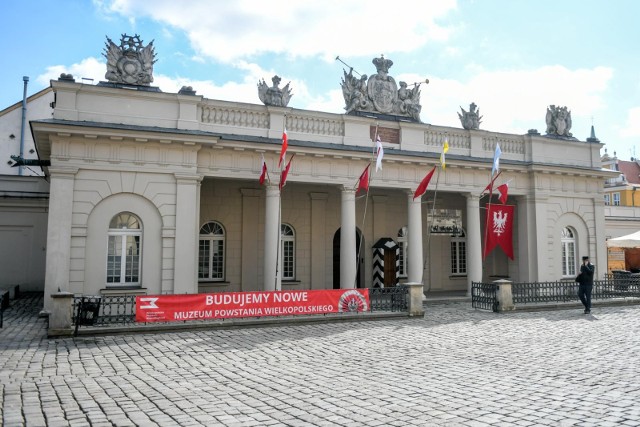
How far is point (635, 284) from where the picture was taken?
22219 mm

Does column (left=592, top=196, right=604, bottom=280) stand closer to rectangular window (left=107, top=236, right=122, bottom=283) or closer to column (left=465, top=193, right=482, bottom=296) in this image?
column (left=465, top=193, right=482, bottom=296)

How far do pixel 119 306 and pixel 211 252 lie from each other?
741 centimetres

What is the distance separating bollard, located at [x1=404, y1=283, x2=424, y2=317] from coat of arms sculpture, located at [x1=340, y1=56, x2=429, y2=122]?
8368 millimetres

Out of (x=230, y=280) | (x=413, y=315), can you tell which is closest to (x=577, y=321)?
(x=413, y=315)

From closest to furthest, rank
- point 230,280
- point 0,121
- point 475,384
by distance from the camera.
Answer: point 475,384
point 230,280
point 0,121

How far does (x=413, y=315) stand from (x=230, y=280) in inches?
339

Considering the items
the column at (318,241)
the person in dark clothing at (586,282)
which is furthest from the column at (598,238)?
the column at (318,241)

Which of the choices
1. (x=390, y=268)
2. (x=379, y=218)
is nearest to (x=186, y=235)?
(x=390, y=268)

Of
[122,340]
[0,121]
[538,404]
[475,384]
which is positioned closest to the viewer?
[538,404]

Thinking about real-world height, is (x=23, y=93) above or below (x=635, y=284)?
above

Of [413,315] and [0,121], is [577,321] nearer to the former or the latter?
[413,315]

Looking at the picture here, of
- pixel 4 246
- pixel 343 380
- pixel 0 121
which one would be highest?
pixel 0 121

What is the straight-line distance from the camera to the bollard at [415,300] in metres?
16.8

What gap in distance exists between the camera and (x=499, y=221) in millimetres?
20500
